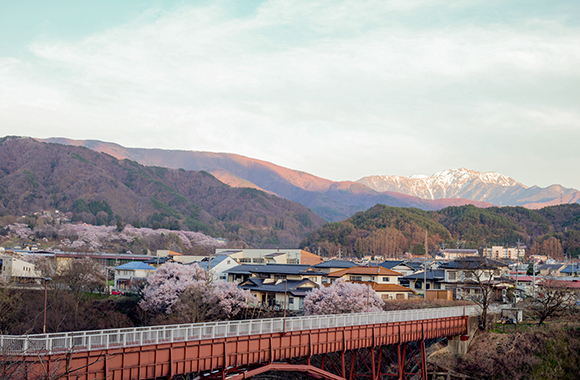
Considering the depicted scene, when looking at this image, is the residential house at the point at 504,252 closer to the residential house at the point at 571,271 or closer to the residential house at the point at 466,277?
the residential house at the point at 571,271

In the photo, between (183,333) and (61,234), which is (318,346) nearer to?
(183,333)

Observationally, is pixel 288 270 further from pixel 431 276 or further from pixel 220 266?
pixel 431 276

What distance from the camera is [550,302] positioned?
5150 cm

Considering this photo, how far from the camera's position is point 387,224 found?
17950cm

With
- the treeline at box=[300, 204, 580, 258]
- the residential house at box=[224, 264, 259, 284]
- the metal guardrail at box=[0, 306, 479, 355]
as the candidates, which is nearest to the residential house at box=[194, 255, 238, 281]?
the residential house at box=[224, 264, 259, 284]

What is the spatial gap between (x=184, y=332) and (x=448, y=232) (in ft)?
541

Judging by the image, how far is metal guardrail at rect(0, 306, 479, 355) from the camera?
21.9 m

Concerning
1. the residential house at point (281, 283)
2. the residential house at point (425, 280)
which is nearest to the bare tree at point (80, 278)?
the residential house at point (281, 283)

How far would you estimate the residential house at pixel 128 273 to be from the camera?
8086cm

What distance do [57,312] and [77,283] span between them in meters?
10.9

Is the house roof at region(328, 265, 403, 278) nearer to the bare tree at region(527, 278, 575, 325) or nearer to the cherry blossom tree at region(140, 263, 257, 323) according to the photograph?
the cherry blossom tree at region(140, 263, 257, 323)

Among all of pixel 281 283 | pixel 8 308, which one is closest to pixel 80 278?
pixel 8 308

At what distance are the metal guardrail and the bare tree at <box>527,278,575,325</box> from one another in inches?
433

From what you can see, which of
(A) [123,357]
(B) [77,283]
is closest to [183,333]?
(A) [123,357]
